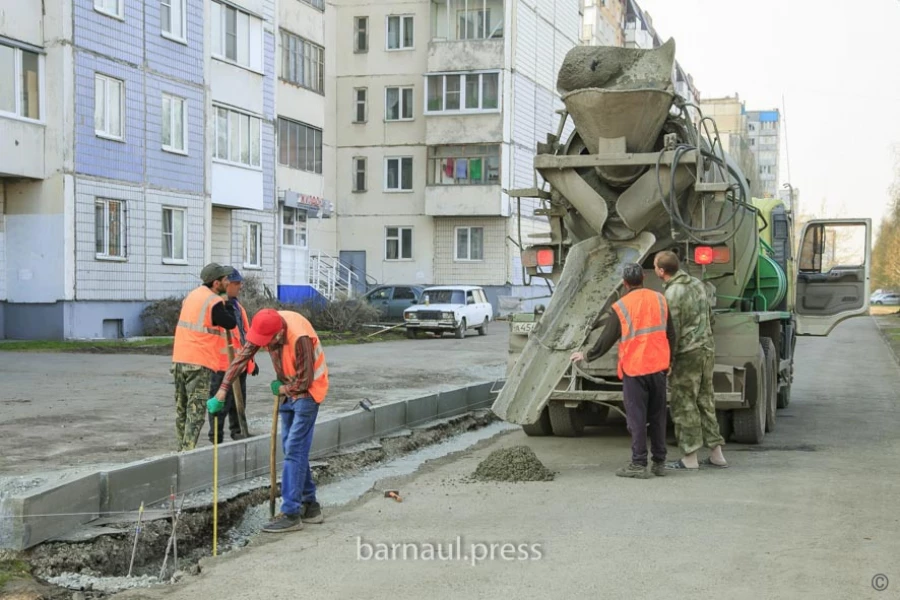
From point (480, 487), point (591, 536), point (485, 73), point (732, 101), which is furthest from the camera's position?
point (732, 101)

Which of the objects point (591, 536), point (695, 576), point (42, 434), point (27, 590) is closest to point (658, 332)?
point (591, 536)

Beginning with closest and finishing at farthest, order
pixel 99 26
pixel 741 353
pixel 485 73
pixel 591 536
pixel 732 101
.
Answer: pixel 591 536 < pixel 741 353 < pixel 99 26 < pixel 485 73 < pixel 732 101

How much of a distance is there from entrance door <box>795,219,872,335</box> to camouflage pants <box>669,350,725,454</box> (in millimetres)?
7147

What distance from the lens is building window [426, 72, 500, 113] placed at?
43.5 metres

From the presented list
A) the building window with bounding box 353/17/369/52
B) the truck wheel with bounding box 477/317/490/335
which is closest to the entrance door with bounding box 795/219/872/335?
the truck wheel with bounding box 477/317/490/335

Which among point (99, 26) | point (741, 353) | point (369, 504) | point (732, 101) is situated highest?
point (732, 101)

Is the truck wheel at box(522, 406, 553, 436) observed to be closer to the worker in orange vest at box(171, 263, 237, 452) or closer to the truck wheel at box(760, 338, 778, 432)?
the truck wheel at box(760, 338, 778, 432)

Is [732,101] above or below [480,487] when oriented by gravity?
above

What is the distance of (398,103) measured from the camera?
45250 mm

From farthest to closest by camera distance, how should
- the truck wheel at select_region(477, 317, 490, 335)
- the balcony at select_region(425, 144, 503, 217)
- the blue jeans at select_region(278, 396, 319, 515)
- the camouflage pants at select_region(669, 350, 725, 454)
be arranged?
1. the balcony at select_region(425, 144, 503, 217)
2. the truck wheel at select_region(477, 317, 490, 335)
3. the camouflage pants at select_region(669, 350, 725, 454)
4. the blue jeans at select_region(278, 396, 319, 515)

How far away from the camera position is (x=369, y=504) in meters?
8.05

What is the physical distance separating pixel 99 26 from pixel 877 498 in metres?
21.9

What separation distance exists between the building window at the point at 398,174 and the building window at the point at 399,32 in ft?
15.4

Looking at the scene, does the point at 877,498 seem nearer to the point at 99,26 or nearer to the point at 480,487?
the point at 480,487
